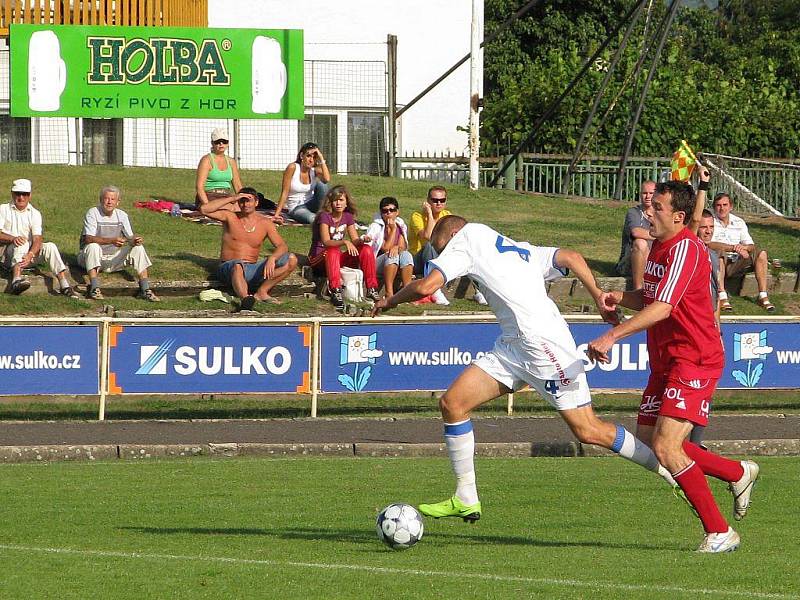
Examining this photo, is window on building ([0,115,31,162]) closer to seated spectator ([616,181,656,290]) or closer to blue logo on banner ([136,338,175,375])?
seated spectator ([616,181,656,290])

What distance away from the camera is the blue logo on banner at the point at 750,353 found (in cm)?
1550

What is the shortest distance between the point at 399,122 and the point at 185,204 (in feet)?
37.2

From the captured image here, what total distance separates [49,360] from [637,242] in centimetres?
744

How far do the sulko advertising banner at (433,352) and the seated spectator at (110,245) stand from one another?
3.24 m

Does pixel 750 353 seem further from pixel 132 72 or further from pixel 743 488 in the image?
pixel 132 72

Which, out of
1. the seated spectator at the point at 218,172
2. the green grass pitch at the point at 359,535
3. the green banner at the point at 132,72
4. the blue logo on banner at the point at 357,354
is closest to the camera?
the green grass pitch at the point at 359,535

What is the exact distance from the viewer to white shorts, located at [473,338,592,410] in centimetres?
807

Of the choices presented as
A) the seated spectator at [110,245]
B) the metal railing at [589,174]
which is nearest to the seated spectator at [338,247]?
the seated spectator at [110,245]

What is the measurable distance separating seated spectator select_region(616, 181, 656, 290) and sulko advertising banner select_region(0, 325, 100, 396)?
21.1ft

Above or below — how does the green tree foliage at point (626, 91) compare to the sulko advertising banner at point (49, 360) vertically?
above

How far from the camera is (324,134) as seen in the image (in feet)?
107

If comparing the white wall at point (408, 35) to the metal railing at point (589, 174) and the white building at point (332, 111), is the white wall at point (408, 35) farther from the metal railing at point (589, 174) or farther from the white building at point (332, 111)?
the metal railing at point (589, 174)

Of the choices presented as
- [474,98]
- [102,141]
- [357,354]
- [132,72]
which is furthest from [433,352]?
[102,141]

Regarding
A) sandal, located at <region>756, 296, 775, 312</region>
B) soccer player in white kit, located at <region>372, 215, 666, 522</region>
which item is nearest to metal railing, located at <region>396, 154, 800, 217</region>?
sandal, located at <region>756, 296, 775, 312</region>
